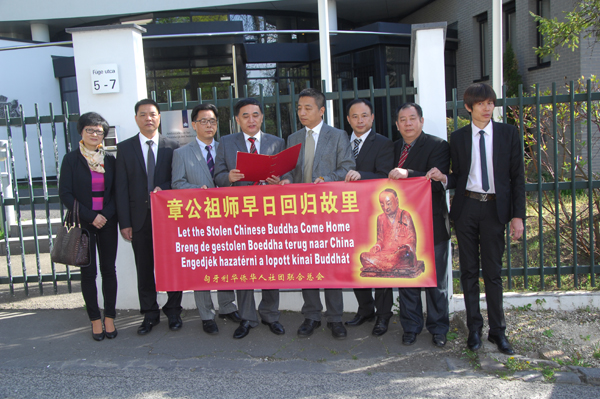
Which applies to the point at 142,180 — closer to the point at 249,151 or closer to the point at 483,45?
the point at 249,151

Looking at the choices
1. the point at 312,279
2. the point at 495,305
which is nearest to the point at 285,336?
the point at 312,279

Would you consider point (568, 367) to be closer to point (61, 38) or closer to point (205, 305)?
point (205, 305)

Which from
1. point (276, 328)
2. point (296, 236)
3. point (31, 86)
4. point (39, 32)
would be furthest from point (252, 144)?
point (39, 32)

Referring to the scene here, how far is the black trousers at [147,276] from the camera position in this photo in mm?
4430

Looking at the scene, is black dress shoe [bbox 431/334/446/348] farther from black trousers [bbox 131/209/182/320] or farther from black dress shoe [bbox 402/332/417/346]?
black trousers [bbox 131/209/182/320]

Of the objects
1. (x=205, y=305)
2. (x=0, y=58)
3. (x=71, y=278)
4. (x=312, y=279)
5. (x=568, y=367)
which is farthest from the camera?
(x=0, y=58)

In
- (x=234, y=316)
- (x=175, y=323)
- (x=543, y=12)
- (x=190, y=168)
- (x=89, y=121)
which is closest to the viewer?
(x=89, y=121)

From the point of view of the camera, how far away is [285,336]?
4.38 meters

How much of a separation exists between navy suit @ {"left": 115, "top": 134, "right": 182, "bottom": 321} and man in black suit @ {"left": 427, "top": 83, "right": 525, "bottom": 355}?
7.80 ft

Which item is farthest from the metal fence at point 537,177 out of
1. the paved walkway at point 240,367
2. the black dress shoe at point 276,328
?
the black dress shoe at point 276,328

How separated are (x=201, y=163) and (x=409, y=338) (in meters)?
2.40

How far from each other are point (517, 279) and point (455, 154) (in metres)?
2.71

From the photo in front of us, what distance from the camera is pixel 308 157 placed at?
4270 mm

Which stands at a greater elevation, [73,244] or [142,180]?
[142,180]
